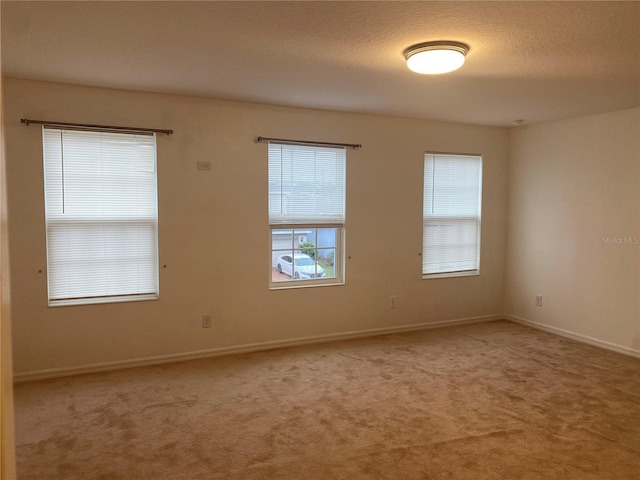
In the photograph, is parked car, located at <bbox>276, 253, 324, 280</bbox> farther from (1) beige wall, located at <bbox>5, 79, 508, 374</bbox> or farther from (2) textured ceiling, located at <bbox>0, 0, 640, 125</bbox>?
(2) textured ceiling, located at <bbox>0, 0, 640, 125</bbox>

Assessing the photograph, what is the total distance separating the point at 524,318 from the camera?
538 centimetres

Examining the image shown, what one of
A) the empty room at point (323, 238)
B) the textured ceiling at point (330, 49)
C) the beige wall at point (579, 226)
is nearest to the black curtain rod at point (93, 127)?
the empty room at point (323, 238)

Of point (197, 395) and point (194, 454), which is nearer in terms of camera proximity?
point (194, 454)

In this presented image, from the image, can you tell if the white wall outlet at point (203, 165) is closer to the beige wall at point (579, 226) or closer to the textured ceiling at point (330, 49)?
the textured ceiling at point (330, 49)

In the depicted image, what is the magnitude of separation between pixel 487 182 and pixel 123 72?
4.02 meters

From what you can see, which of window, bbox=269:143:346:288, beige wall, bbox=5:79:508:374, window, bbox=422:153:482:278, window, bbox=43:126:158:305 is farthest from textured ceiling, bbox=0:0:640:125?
window, bbox=422:153:482:278

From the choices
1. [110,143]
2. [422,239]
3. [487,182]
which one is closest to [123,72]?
[110,143]

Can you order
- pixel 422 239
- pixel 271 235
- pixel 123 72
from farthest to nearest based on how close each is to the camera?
pixel 422 239, pixel 271 235, pixel 123 72

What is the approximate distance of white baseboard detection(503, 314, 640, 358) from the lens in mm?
4316

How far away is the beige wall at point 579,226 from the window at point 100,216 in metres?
4.01

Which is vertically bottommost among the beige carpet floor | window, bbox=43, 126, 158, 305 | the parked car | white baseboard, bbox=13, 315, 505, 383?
the beige carpet floor

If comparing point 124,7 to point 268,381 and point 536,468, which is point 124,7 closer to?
point 268,381

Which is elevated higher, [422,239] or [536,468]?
[422,239]

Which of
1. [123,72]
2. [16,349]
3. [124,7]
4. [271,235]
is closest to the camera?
[124,7]
